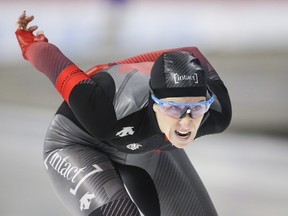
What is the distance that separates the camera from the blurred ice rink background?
3.19 meters

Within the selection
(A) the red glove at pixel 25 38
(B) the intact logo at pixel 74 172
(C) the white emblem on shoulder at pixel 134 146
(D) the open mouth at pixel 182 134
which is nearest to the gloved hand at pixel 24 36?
(A) the red glove at pixel 25 38

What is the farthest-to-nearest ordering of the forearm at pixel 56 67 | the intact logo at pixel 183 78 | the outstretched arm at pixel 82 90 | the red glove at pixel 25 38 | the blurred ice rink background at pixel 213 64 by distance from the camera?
the blurred ice rink background at pixel 213 64 < the red glove at pixel 25 38 < the forearm at pixel 56 67 < the outstretched arm at pixel 82 90 < the intact logo at pixel 183 78

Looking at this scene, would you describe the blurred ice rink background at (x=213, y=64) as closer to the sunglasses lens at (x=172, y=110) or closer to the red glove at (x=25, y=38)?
the red glove at (x=25, y=38)

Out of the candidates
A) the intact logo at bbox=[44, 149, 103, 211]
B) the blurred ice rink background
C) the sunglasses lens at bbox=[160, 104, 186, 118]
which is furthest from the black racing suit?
the blurred ice rink background

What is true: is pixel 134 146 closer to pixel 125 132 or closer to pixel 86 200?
pixel 125 132

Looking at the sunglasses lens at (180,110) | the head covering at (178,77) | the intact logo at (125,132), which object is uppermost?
the head covering at (178,77)

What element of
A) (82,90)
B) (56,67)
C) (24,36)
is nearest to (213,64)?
(24,36)

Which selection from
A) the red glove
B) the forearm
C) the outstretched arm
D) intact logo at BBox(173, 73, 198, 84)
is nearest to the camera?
intact logo at BBox(173, 73, 198, 84)

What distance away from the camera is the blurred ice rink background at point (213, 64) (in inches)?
126

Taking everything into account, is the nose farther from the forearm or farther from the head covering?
the forearm

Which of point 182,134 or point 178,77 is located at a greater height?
point 178,77

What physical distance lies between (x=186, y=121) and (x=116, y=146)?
1.59 ft

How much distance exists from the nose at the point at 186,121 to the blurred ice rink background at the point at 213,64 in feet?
3.41

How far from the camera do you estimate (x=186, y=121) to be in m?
2.02
